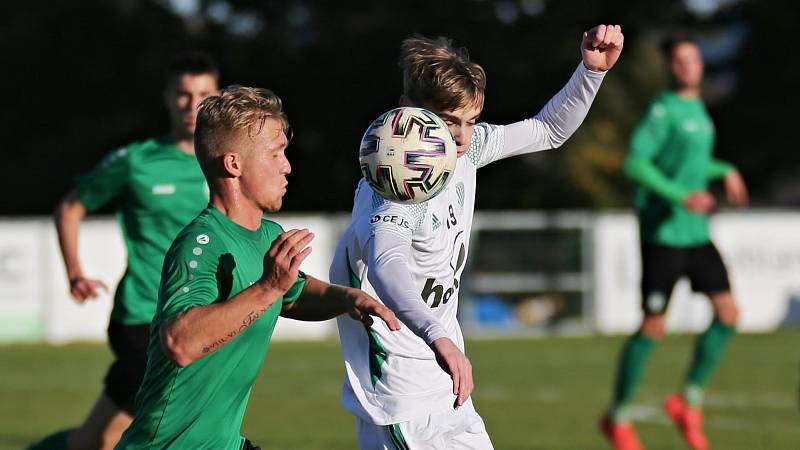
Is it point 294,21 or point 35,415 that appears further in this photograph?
point 294,21

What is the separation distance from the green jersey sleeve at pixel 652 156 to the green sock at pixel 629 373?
958 millimetres

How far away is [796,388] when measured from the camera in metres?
13.4

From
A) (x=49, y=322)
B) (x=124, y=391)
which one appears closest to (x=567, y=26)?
(x=49, y=322)

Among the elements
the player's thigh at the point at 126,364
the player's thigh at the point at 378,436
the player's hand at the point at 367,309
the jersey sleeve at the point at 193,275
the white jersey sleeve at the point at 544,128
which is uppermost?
the white jersey sleeve at the point at 544,128

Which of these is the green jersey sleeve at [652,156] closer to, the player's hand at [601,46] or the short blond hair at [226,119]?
the player's hand at [601,46]

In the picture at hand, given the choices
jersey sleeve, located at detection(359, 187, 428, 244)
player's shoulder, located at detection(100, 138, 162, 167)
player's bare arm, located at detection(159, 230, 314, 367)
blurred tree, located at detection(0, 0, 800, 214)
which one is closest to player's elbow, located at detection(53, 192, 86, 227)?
player's shoulder, located at detection(100, 138, 162, 167)

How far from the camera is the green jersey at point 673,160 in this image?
962 centimetres

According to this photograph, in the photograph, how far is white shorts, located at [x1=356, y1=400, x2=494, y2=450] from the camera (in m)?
5.15

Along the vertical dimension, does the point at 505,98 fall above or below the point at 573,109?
below

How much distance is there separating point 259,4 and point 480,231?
41.1ft

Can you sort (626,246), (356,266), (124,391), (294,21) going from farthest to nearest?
1. (294,21)
2. (626,246)
3. (124,391)
4. (356,266)

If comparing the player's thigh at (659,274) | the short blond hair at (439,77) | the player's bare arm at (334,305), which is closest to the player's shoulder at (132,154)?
the short blond hair at (439,77)

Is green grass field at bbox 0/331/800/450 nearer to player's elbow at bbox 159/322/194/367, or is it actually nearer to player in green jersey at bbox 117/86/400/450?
player in green jersey at bbox 117/86/400/450

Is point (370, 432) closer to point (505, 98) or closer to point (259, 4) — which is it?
point (505, 98)
